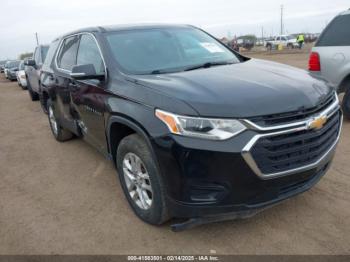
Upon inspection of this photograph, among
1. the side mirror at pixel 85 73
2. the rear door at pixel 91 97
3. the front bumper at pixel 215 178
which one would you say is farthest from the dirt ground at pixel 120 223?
the side mirror at pixel 85 73

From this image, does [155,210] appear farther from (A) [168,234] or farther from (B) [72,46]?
(B) [72,46]

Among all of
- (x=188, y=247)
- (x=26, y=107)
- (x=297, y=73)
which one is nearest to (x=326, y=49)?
(x=297, y=73)

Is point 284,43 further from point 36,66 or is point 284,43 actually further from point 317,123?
point 317,123

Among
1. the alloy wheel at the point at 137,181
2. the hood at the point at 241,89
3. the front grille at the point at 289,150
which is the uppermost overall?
the hood at the point at 241,89

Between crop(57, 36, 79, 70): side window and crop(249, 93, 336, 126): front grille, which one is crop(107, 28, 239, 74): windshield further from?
crop(249, 93, 336, 126): front grille

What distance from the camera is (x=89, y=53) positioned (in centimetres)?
412

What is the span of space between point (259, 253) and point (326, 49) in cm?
429

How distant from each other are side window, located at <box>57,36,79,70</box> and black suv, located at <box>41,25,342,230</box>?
3.57 ft

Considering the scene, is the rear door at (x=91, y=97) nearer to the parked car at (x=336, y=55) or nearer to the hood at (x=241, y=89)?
the hood at (x=241, y=89)

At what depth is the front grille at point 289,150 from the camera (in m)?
2.48

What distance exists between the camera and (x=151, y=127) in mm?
2723

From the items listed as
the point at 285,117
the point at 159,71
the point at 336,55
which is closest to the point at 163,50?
the point at 159,71

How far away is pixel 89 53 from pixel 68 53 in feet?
3.32

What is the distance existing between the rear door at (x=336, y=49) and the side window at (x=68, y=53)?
397 cm
